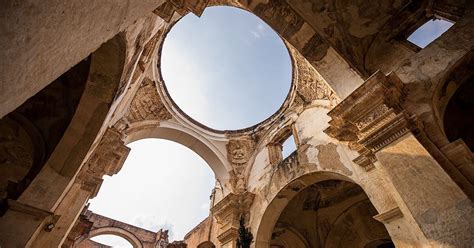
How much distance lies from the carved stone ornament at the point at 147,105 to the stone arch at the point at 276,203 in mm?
4846

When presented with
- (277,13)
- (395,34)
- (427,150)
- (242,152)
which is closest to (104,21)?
(427,150)

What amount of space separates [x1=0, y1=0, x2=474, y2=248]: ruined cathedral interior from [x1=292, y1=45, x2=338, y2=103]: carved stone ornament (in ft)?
0.15

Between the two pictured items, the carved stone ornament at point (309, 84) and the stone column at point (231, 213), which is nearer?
the carved stone ornament at point (309, 84)

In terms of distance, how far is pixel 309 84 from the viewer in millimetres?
8195

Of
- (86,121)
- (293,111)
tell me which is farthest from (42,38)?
(293,111)

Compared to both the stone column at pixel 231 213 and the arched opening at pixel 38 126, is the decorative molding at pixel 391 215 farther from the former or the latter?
the arched opening at pixel 38 126

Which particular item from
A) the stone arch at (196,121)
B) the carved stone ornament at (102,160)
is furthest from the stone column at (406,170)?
→ the carved stone ornament at (102,160)

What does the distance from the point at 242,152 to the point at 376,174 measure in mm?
5417

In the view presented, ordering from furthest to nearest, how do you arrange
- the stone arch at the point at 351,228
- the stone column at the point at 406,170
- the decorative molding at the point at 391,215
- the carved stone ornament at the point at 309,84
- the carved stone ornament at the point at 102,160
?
the stone arch at the point at 351,228, the carved stone ornament at the point at 309,84, the carved stone ornament at the point at 102,160, the decorative molding at the point at 391,215, the stone column at the point at 406,170

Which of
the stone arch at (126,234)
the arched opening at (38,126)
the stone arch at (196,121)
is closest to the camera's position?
the arched opening at (38,126)

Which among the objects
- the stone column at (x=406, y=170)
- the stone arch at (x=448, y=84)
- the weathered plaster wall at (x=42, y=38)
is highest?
the stone arch at (x=448, y=84)

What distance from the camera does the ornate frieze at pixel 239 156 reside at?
9.39 meters

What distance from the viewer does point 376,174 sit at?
524 centimetres

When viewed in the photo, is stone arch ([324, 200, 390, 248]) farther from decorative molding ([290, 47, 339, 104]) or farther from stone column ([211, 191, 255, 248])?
decorative molding ([290, 47, 339, 104])
